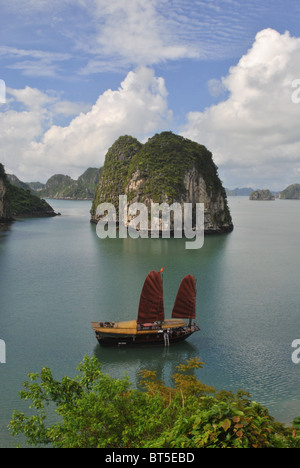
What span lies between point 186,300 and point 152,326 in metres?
3.93

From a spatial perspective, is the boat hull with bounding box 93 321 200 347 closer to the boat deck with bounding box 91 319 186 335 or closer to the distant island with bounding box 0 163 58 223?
the boat deck with bounding box 91 319 186 335

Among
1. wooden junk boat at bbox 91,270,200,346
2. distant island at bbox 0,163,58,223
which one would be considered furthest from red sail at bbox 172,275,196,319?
distant island at bbox 0,163,58,223

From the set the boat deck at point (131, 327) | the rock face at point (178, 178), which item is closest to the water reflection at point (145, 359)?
the boat deck at point (131, 327)

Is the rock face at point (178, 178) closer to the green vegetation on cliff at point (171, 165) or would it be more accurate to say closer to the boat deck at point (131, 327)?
the green vegetation on cliff at point (171, 165)

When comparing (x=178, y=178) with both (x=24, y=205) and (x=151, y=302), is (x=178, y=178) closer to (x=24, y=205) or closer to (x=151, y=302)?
(x=151, y=302)

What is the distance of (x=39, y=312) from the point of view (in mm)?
34562

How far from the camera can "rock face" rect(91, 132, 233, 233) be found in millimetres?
97812

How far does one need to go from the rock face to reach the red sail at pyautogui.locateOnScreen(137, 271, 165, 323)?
6741 centimetres

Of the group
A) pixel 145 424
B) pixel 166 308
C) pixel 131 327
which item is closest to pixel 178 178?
pixel 166 308

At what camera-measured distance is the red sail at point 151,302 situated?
28.1 meters

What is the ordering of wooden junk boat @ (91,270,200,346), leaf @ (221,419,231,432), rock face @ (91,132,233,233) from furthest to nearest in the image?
rock face @ (91,132,233,233) < wooden junk boat @ (91,270,200,346) < leaf @ (221,419,231,432)

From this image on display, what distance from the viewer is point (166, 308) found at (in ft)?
115
